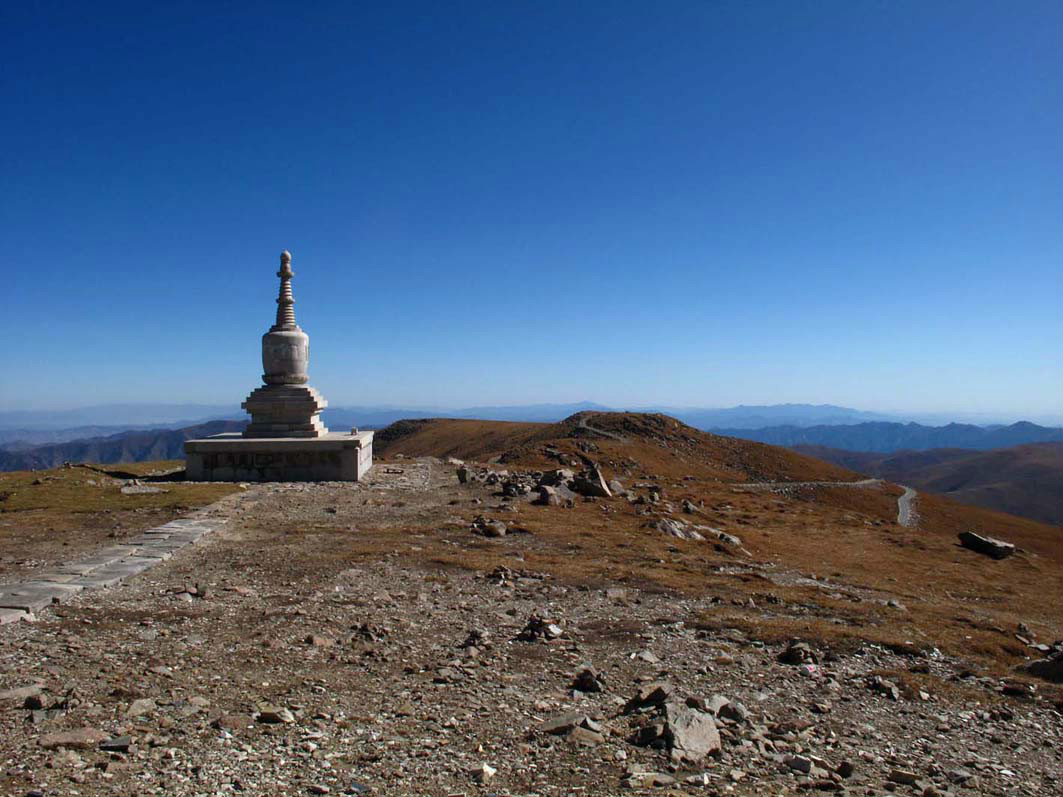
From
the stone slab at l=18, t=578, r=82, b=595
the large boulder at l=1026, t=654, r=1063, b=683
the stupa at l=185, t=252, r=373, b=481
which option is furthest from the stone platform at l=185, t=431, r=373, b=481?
the large boulder at l=1026, t=654, r=1063, b=683

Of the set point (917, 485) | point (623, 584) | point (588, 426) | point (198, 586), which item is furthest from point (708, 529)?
point (917, 485)

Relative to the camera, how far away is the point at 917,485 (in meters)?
156

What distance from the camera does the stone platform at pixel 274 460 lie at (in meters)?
24.0

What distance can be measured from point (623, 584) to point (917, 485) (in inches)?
6507

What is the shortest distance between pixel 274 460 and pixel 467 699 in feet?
61.8

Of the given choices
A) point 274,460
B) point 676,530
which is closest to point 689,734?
point 676,530

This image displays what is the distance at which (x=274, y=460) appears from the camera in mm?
24172

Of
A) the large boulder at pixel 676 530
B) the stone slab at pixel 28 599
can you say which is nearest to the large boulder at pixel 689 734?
the stone slab at pixel 28 599

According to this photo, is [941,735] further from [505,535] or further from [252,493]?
[252,493]

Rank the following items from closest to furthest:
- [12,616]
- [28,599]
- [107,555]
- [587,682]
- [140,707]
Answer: [140,707]
[587,682]
[12,616]
[28,599]
[107,555]

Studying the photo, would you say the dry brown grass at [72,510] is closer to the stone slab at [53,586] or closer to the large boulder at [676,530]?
the stone slab at [53,586]

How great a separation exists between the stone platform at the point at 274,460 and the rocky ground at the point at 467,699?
1226 centimetres

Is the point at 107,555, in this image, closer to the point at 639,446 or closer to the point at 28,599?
the point at 28,599

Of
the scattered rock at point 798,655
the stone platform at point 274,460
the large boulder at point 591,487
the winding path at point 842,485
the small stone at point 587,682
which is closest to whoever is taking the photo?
the small stone at point 587,682
